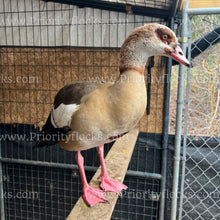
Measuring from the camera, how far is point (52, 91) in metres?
2.10

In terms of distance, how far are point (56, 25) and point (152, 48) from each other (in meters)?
1.37

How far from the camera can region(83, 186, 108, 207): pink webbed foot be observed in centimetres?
99

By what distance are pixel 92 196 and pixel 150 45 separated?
0.75m

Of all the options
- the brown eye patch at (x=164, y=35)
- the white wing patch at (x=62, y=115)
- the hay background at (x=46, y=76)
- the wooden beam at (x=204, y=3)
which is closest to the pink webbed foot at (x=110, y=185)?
the white wing patch at (x=62, y=115)

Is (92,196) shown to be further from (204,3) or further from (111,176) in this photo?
(204,3)

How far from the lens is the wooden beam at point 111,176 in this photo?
3.02 ft

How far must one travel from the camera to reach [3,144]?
Result: 228cm

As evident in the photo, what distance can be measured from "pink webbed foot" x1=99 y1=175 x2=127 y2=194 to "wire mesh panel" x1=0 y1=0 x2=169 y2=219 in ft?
2.81

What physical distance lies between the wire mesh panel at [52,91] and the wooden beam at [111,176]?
43 cm

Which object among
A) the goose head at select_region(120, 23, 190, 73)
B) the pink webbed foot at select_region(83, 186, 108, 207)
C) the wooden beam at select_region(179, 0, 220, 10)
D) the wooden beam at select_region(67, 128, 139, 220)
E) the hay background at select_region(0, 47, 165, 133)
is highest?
the wooden beam at select_region(179, 0, 220, 10)

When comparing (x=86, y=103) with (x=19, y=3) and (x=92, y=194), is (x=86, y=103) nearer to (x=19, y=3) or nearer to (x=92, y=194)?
(x=92, y=194)

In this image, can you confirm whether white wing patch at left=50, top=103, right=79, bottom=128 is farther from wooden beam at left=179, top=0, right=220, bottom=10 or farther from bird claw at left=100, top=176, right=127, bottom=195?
wooden beam at left=179, top=0, right=220, bottom=10

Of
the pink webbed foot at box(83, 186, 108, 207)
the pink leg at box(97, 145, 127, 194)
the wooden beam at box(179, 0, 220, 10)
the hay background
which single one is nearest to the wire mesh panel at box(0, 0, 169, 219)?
the hay background

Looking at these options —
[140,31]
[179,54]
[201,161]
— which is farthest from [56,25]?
[201,161]
